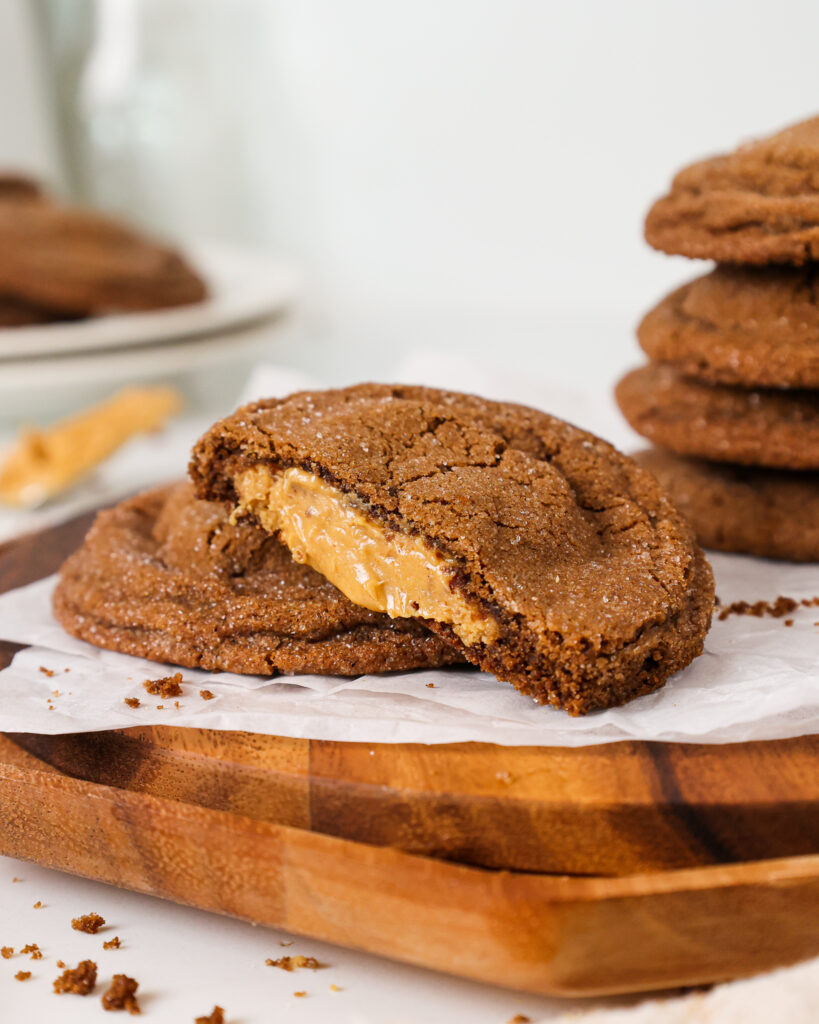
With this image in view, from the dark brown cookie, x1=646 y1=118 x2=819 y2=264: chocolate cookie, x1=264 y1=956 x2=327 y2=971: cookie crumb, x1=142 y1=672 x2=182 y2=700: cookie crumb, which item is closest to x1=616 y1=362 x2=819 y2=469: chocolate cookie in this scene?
x1=646 y1=118 x2=819 y2=264: chocolate cookie

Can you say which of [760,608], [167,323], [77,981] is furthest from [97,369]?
[77,981]

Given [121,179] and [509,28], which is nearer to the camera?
[509,28]

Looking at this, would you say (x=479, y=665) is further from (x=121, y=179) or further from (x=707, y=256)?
(x=121, y=179)

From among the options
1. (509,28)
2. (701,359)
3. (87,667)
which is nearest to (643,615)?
(701,359)

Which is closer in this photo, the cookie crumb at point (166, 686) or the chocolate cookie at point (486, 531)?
the chocolate cookie at point (486, 531)

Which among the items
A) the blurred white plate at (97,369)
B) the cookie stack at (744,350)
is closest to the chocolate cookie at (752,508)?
the cookie stack at (744,350)

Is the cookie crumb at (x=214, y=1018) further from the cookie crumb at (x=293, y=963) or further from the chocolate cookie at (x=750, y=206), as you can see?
the chocolate cookie at (x=750, y=206)
